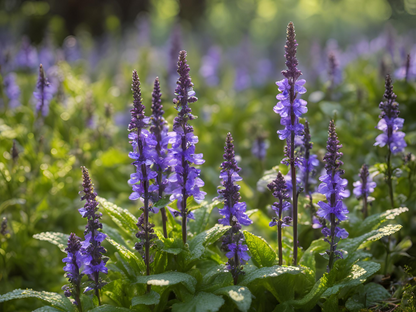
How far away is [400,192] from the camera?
12.4ft

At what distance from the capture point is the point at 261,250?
9.27 feet

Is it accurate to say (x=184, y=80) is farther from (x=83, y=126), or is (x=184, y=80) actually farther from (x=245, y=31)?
(x=245, y=31)

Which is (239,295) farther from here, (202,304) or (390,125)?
(390,125)

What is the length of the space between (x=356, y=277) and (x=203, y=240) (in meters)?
1.05

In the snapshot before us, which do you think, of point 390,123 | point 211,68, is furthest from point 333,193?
point 211,68

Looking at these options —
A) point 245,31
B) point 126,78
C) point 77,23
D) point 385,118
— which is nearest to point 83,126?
point 126,78

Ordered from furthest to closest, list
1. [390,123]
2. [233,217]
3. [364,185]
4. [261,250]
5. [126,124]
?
[126,124] → [364,185] → [390,123] → [261,250] → [233,217]

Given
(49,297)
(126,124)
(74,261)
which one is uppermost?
(126,124)

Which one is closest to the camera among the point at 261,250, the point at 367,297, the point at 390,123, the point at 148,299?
the point at 148,299

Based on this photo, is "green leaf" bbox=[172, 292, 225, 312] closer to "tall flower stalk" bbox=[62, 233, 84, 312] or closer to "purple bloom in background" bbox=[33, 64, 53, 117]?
"tall flower stalk" bbox=[62, 233, 84, 312]

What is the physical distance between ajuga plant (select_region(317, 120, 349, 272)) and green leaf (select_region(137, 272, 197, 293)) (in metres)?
0.99

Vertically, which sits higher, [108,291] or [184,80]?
[184,80]

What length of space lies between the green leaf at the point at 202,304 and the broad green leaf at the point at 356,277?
0.75 meters

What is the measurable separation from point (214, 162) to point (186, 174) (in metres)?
3.19
